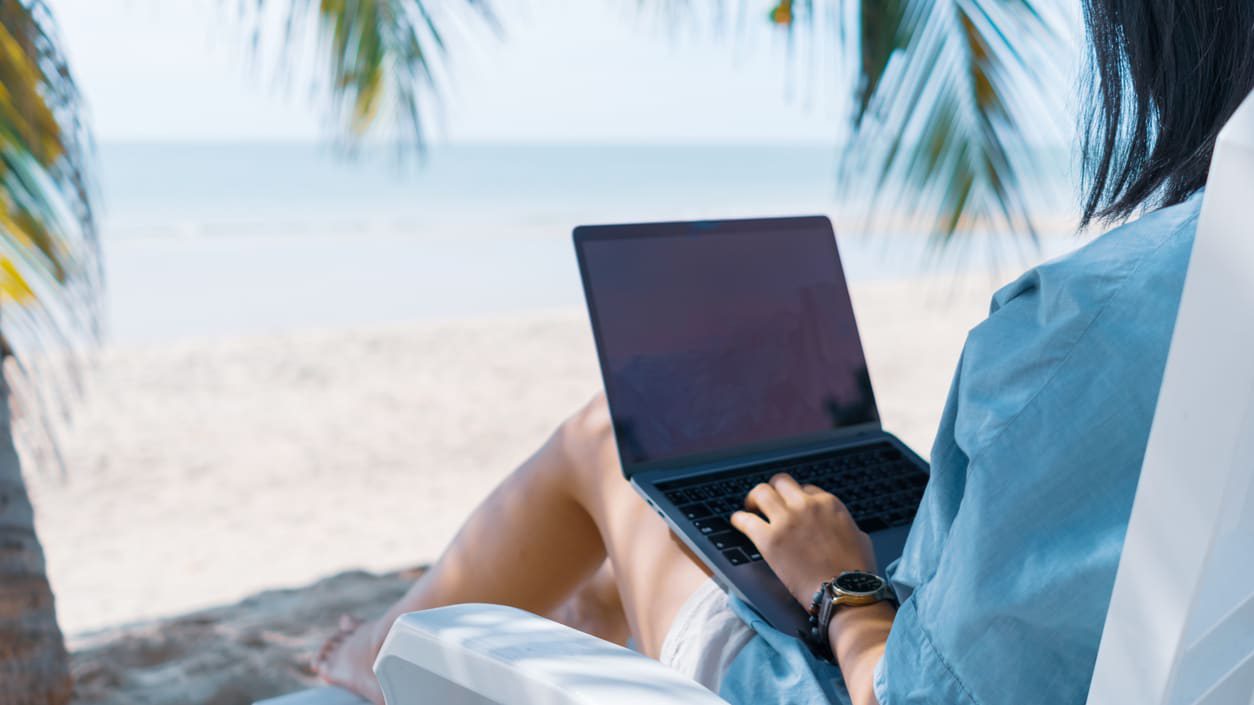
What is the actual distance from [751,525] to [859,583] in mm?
133

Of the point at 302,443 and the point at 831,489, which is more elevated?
the point at 831,489

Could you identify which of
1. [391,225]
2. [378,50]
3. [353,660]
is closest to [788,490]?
[353,660]

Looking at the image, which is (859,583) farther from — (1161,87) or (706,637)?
(1161,87)

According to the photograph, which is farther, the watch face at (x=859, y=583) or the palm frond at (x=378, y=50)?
the palm frond at (x=378, y=50)

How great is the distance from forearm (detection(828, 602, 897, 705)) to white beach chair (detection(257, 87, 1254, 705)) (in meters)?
0.19

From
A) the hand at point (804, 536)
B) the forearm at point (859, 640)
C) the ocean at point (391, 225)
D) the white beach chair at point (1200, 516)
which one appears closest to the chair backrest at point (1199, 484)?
the white beach chair at point (1200, 516)

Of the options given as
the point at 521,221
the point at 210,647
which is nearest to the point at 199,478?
the point at 210,647

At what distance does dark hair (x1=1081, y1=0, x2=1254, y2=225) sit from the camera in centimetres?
78

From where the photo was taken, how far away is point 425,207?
58.9 ft

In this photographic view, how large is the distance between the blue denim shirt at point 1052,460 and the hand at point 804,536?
0.28m

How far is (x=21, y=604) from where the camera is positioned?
1790 millimetres

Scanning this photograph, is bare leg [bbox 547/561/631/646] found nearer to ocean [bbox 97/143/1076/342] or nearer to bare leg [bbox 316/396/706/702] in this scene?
bare leg [bbox 316/396/706/702]

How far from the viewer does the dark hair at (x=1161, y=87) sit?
777mm

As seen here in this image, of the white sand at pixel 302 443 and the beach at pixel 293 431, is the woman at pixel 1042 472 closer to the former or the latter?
the beach at pixel 293 431
